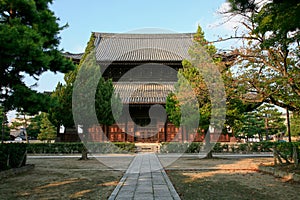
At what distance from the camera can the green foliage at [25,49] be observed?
7238 mm

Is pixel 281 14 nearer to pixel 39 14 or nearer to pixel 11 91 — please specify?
pixel 39 14

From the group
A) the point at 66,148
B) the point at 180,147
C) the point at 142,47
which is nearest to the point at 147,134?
the point at 180,147

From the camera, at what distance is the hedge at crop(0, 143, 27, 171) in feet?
28.2

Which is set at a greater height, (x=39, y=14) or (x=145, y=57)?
(x=145, y=57)

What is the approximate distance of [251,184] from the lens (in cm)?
716

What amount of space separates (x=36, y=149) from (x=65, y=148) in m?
2.26

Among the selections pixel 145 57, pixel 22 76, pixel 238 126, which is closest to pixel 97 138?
pixel 145 57

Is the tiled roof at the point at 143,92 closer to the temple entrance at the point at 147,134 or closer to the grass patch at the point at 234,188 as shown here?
the temple entrance at the point at 147,134

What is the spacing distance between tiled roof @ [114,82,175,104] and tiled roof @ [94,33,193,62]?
2.36 m

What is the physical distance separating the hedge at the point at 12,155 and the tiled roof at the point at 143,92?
12.0 m

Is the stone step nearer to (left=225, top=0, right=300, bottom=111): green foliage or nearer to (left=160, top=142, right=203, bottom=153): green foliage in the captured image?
(left=160, top=142, right=203, bottom=153): green foliage

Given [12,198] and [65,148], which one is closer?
[12,198]

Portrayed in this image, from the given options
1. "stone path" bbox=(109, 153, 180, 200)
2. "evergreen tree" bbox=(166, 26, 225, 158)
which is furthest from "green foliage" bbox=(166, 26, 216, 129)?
"stone path" bbox=(109, 153, 180, 200)

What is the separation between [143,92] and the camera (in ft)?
77.3
